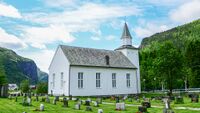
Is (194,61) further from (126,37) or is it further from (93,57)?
(93,57)

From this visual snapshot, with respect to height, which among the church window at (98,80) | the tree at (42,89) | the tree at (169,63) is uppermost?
the tree at (169,63)

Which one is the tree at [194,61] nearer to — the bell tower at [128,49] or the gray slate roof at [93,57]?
the bell tower at [128,49]

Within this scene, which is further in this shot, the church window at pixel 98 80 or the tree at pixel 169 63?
the tree at pixel 169 63

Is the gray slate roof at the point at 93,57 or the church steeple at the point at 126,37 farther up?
the church steeple at the point at 126,37

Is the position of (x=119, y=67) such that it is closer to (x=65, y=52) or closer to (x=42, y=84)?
(x=65, y=52)

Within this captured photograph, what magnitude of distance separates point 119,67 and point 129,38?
7.33 metres

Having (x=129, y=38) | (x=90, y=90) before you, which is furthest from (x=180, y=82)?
(x=90, y=90)

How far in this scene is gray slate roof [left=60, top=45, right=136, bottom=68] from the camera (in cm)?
4159

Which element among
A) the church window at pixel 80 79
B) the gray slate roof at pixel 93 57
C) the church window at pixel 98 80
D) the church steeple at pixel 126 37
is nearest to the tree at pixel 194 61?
the church steeple at pixel 126 37

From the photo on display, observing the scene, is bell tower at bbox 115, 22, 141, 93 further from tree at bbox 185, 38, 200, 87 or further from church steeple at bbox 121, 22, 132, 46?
tree at bbox 185, 38, 200, 87

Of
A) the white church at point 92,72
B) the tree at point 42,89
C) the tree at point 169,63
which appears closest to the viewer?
the white church at point 92,72

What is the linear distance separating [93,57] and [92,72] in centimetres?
279

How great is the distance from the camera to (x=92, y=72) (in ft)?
140

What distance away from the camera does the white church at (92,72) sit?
40.8 m
